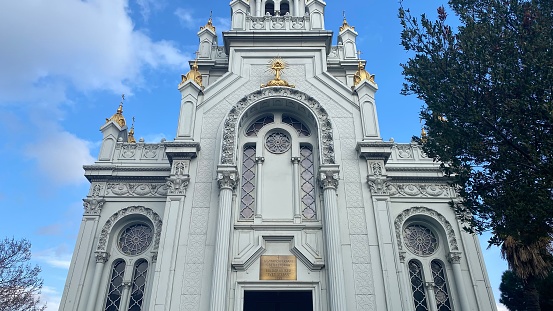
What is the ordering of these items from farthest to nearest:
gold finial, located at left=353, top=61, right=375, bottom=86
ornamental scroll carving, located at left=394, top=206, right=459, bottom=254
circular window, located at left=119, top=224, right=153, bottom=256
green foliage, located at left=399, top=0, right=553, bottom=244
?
gold finial, located at left=353, top=61, right=375, bottom=86
circular window, located at left=119, top=224, right=153, bottom=256
ornamental scroll carving, located at left=394, top=206, right=459, bottom=254
green foliage, located at left=399, top=0, right=553, bottom=244

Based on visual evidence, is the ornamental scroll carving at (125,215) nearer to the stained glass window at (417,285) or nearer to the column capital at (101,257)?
the column capital at (101,257)

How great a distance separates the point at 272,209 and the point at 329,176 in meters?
2.55

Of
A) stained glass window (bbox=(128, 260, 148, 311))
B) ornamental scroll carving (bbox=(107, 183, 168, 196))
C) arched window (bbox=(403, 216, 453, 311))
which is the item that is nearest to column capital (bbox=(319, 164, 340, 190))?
arched window (bbox=(403, 216, 453, 311))

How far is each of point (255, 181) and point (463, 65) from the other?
9.12m

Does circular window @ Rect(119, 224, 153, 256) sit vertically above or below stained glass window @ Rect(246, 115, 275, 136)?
below

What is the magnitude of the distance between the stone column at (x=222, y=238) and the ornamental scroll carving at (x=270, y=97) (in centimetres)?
71

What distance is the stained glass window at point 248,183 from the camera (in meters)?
15.9

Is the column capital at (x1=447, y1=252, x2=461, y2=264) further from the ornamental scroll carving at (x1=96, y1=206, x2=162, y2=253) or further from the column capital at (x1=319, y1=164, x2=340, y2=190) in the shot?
the ornamental scroll carving at (x1=96, y1=206, x2=162, y2=253)

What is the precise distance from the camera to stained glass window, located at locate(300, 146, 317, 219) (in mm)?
15820

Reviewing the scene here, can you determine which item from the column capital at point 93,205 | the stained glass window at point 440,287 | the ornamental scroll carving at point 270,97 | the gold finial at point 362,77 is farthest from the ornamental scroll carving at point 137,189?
the stained glass window at point 440,287

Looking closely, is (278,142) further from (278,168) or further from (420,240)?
(420,240)

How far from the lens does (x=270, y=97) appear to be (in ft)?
57.9

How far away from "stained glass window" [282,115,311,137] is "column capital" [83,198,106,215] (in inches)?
343

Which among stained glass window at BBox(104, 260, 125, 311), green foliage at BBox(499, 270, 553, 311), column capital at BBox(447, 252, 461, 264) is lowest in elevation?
stained glass window at BBox(104, 260, 125, 311)
